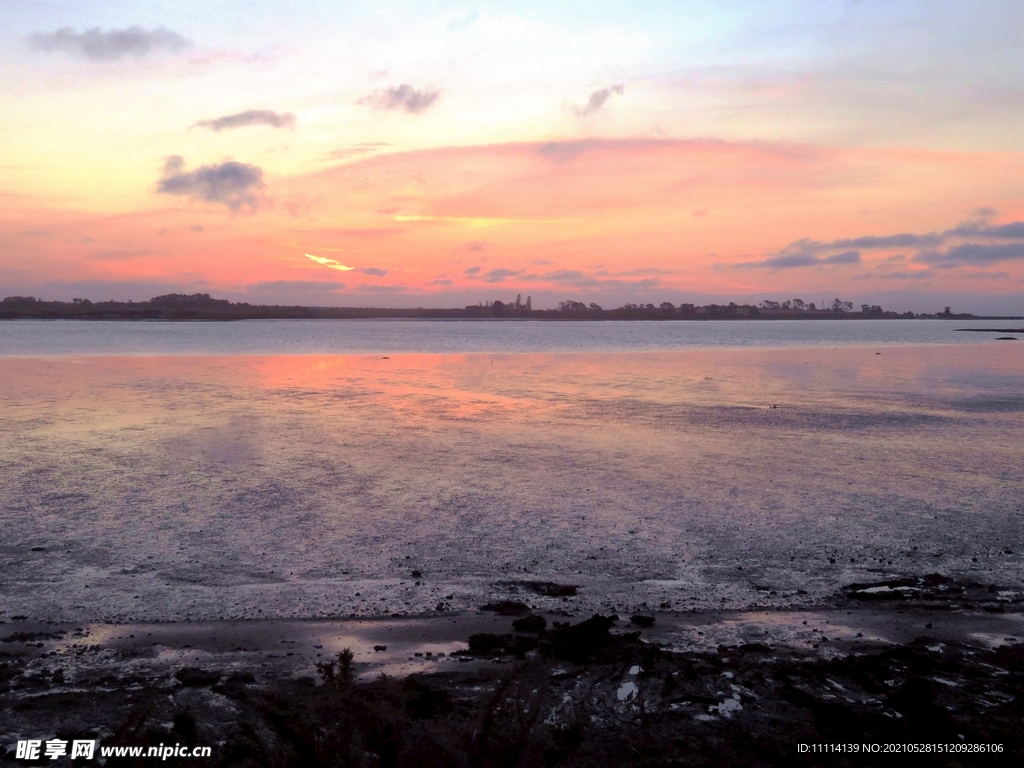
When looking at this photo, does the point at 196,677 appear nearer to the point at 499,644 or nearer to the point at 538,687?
the point at 499,644

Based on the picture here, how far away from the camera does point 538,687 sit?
5.15m

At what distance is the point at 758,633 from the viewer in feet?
20.1

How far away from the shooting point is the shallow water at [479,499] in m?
7.17

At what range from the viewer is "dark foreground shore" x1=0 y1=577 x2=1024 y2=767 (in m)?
4.45

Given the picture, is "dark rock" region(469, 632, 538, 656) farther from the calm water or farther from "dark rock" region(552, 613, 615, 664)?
the calm water

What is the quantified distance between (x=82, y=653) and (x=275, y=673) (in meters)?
1.51

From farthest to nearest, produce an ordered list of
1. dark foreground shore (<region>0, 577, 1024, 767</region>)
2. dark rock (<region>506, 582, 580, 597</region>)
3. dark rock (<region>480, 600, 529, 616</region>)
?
dark rock (<region>506, 582, 580, 597</region>)
dark rock (<region>480, 600, 529, 616</region>)
dark foreground shore (<region>0, 577, 1024, 767</region>)

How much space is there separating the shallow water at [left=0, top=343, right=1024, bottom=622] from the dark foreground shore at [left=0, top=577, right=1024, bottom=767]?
61 cm

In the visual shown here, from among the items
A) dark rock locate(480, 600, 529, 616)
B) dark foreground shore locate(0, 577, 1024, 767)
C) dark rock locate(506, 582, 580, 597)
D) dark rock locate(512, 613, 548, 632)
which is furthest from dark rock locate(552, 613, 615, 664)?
dark rock locate(506, 582, 580, 597)

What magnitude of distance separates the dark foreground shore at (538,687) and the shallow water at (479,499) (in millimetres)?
609

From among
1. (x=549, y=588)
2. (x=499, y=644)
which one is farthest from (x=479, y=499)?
(x=499, y=644)

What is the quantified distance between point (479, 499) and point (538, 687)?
5151mm

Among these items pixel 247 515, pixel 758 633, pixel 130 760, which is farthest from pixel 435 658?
pixel 247 515

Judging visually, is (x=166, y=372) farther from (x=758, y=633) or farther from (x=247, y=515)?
(x=758, y=633)
